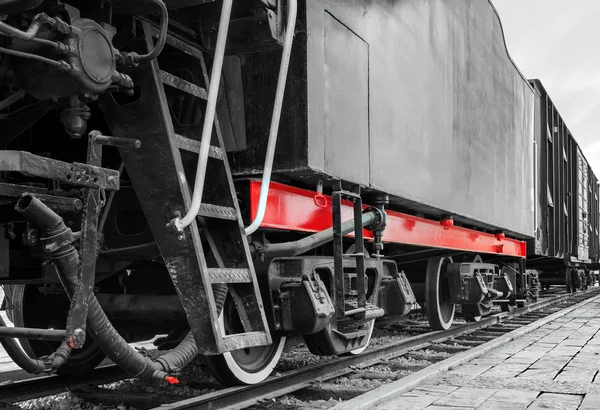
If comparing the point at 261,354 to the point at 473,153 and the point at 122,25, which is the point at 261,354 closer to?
the point at 122,25

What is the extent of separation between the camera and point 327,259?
4293 millimetres

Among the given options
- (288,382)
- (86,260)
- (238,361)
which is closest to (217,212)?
(86,260)

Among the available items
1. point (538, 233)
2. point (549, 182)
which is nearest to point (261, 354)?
point (538, 233)

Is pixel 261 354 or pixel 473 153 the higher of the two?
pixel 473 153

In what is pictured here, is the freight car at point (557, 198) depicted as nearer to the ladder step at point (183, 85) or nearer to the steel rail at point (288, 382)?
the steel rail at point (288, 382)

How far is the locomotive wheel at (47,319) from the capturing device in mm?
4570

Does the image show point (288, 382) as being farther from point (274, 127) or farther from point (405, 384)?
point (274, 127)

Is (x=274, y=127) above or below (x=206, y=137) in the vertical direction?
above

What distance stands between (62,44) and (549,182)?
11.5 m

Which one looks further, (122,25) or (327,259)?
(327,259)

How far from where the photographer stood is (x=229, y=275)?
10.4 feet

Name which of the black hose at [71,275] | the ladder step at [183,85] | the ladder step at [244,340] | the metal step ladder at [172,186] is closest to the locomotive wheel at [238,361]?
the ladder step at [244,340]

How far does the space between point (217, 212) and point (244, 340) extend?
61cm

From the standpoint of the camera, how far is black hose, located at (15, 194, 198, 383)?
2.32 m
